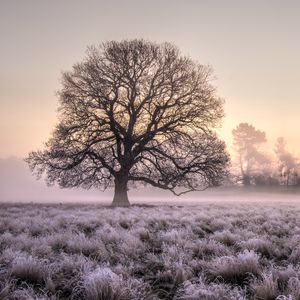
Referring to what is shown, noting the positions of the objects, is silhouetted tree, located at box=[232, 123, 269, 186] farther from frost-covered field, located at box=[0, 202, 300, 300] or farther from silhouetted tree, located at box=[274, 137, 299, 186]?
frost-covered field, located at box=[0, 202, 300, 300]

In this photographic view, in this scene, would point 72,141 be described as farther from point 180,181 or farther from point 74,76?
point 180,181

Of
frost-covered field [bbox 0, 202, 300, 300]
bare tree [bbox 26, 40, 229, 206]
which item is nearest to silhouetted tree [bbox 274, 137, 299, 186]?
bare tree [bbox 26, 40, 229, 206]

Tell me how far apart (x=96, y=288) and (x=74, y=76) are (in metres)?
21.4

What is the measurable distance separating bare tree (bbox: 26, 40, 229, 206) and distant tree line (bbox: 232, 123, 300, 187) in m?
52.7

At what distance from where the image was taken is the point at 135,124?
83.9 ft

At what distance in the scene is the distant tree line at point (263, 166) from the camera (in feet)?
248

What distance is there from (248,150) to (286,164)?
7971mm

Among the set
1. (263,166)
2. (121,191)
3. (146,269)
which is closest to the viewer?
(146,269)

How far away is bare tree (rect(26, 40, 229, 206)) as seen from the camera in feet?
77.4

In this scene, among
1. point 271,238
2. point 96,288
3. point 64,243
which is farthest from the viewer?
point 271,238

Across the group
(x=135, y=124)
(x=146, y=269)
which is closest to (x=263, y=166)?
(x=135, y=124)

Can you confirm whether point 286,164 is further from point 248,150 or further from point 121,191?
point 121,191

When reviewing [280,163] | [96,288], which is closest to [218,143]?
[96,288]

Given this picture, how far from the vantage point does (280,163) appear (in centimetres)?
7638
